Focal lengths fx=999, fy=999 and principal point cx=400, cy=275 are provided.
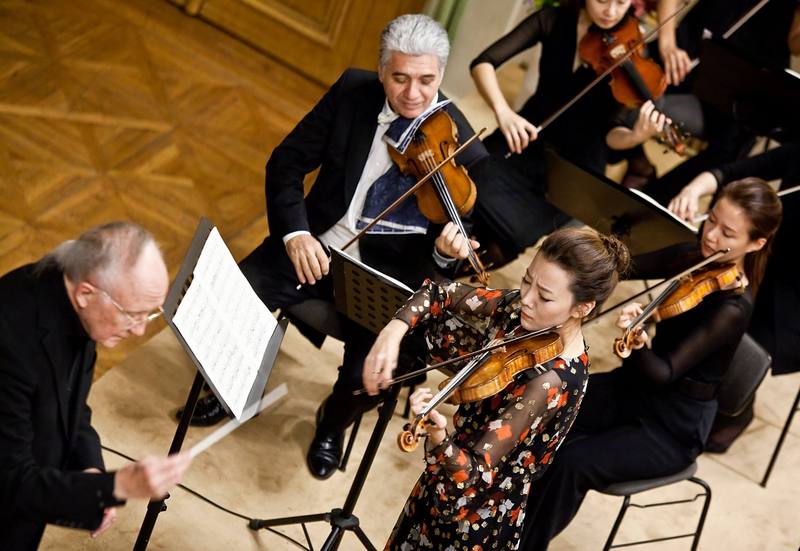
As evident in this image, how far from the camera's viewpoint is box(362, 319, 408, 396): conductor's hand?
84.4 inches

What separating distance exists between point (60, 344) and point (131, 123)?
2.38 m

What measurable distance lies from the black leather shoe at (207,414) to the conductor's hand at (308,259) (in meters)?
0.54

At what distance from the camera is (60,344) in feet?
5.99

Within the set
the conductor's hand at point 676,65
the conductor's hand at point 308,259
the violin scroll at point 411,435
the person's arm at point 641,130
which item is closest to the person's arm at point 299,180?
the conductor's hand at point 308,259

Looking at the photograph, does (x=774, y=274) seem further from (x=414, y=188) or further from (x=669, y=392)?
(x=414, y=188)

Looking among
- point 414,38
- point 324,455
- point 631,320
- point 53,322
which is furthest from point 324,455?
point 53,322

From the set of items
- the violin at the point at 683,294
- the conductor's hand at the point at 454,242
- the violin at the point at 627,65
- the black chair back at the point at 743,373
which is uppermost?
the violin at the point at 627,65

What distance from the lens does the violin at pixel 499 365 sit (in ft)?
6.59

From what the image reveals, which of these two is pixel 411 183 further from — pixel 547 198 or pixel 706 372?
pixel 706 372

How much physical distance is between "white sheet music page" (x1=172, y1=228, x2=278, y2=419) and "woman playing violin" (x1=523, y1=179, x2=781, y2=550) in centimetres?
101

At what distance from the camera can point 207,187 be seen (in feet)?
12.8

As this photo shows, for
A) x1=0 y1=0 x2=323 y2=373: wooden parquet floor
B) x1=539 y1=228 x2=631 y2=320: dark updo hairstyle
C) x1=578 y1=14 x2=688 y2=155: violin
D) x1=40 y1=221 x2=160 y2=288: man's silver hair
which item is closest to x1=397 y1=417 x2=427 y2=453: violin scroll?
x1=539 y1=228 x2=631 y2=320: dark updo hairstyle

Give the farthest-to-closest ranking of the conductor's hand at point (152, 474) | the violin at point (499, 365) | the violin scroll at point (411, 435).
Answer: the violin at point (499, 365), the violin scroll at point (411, 435), the conductor's hand at point (152, 474)

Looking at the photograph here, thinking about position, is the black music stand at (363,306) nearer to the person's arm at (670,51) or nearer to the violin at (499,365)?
the violin at (499,365)
